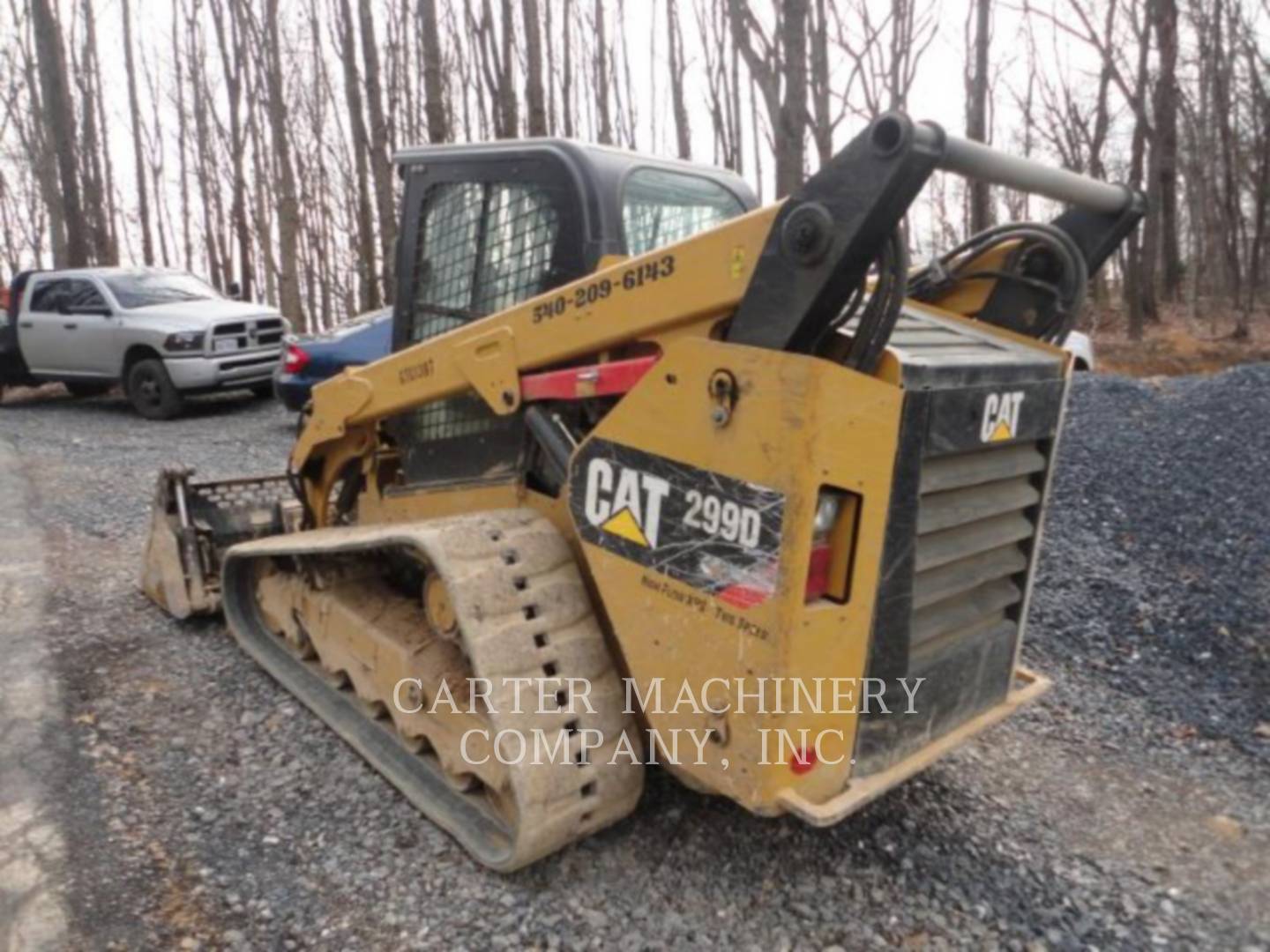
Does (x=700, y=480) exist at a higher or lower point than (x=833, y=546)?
higher

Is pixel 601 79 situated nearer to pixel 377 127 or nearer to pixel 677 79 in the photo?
pixel 677 79

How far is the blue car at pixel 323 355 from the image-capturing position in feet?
31.3

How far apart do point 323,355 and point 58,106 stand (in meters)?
8.54

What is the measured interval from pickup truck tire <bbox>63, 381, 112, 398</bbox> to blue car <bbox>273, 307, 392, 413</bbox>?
3.82m

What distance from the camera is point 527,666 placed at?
8.63ft

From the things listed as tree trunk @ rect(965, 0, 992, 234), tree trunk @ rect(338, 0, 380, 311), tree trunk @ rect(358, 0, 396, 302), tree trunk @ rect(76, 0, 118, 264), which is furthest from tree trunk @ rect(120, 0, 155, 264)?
tree trunk @ rect(965, 0, 992, 234)

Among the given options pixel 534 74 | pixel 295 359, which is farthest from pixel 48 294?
pixel 534 74

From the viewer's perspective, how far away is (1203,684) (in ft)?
13.2

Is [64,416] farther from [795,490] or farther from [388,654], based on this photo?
[795,490]

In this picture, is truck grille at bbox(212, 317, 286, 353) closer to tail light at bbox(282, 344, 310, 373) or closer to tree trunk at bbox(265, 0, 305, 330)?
tail light at bbox(282, 344, 310, 373)

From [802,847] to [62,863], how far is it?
2.18m

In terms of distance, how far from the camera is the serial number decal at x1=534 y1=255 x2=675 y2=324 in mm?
2492

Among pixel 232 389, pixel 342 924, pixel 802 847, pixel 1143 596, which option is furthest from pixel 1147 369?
pixel 342 924

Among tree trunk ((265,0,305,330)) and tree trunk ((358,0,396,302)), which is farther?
tree trunk ((265,0,305,330))
